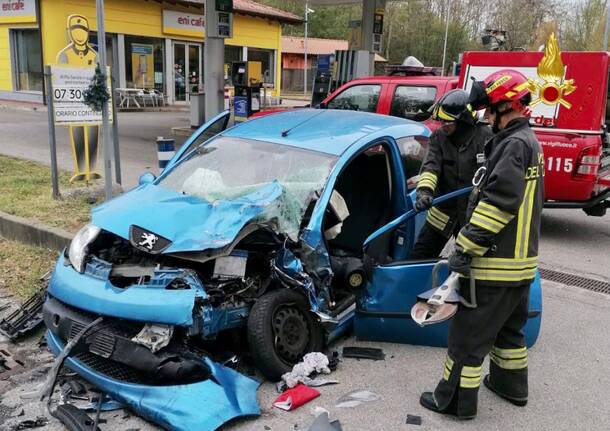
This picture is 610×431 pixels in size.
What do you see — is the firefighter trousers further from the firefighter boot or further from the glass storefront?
the glass storefront

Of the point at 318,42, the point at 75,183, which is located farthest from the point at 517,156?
the point at 318,42

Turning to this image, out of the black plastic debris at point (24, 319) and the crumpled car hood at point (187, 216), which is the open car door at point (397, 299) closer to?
the crumpled car hood at point (187, 216)

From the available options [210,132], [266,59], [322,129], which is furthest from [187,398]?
[266,59]

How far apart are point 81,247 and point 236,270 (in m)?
1.01

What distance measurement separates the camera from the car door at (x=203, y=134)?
4.82 meters

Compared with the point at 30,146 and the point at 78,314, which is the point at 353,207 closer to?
the point at 78,314

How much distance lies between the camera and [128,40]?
73.2 feet

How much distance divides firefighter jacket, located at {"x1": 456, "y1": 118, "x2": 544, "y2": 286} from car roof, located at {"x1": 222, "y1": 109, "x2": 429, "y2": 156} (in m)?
1.39

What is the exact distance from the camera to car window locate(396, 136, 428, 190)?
4.66 meters

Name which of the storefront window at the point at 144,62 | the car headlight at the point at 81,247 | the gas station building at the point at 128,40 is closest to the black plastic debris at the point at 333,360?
the car headlight at the point at 81,247

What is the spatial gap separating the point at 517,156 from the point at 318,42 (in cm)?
4683

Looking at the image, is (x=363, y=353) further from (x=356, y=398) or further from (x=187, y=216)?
(x=187, y=216)

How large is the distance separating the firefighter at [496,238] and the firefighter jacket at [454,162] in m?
1.02

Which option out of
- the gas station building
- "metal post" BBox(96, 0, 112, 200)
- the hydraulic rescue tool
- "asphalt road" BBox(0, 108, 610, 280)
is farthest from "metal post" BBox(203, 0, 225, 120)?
the hydraulic rescue tool
